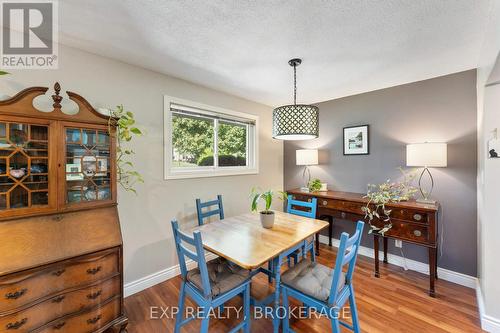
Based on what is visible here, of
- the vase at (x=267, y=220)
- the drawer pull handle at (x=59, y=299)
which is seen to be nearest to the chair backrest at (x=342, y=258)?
the vase at (x=267, y=220)

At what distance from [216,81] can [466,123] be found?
9.46 ft

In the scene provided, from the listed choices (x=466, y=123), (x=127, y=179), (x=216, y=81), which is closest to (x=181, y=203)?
(x=127, y=179)

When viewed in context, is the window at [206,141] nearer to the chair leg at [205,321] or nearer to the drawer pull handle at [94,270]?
the drawer pull handle at [94,270]

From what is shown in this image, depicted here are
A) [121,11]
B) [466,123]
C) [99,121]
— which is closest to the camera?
[121,11]

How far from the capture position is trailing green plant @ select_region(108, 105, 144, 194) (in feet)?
6.33

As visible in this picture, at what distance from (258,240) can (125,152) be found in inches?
60.2

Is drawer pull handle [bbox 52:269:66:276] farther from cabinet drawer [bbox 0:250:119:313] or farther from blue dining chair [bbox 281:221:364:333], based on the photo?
blue dining chair [bbox 281:221:364:333]

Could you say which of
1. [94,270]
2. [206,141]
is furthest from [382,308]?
[206,141]

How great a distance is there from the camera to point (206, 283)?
1395 millimetres

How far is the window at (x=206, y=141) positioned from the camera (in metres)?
2.58

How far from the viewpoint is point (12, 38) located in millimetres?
1630

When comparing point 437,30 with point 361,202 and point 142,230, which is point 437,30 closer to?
point 361,202

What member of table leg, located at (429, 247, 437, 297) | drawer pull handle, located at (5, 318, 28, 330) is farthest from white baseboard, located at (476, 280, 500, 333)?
drawer pull handle, located at (5, 318, 28, 330)

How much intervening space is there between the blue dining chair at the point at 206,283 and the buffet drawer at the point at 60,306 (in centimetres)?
56
